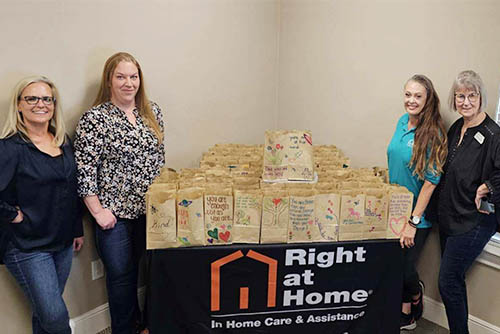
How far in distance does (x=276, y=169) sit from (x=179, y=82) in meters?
1.17

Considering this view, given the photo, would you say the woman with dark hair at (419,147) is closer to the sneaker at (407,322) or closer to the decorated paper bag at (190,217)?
the sneaker at (407,322)

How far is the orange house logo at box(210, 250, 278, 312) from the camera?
1.84 meters

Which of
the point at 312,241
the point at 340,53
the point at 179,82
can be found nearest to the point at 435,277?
the point at 312,241

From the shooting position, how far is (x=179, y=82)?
2791 millimetres

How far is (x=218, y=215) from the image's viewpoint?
1802 millimetres

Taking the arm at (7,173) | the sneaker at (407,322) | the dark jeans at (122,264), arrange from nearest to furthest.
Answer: the arm at (7,173)
the dark jeans at (122,264)
the sneaker at (407,322)

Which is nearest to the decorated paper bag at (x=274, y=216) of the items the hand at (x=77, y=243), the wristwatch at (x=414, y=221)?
the wristwatch at (x=414, y=221)

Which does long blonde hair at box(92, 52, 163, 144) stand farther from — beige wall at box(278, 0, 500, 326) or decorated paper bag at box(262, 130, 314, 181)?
beige wall at box(278, 0, 500, 326)

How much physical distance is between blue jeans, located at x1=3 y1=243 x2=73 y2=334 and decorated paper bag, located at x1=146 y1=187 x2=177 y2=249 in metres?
0.51

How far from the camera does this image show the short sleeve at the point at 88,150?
79.2 inches

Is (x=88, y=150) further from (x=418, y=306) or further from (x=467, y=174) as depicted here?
(x=418, y=306)

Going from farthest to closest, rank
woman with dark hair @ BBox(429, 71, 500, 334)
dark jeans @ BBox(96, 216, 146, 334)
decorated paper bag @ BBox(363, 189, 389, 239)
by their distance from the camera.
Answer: dark jeans @ BBox(96, 216, 146, 334) < woman with dark hair @ BBox(429, 71, 500, 334) < decorated paper bag @ BBox(363, 189, 389, 239)

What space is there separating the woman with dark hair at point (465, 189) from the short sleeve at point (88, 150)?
1.77 metres

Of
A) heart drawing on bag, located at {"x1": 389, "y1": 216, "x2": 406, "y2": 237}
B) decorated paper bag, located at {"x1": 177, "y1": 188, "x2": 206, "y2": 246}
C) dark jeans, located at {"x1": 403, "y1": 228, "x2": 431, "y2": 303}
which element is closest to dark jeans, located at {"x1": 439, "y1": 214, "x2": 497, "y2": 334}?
dark jeans, located at {"x1": 403, "y1": 228, "x2": 431, "y2": 303}
